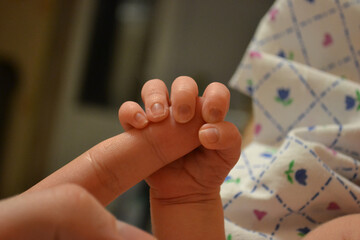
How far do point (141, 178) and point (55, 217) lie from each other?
0.42ft

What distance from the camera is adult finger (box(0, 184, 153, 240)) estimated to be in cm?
23

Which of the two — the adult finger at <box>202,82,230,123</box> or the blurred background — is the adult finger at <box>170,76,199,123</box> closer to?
the adult finger at <box>202,82,230,123</box>

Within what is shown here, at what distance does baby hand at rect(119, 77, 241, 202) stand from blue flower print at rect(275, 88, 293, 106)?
8.7 inches

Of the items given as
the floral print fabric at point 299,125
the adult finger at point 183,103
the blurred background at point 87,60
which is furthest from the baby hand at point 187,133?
the blurred background at point 87,60

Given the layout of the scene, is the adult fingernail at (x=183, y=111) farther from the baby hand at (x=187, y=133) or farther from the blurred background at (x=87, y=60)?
the blurred background at (x=87, y=60)

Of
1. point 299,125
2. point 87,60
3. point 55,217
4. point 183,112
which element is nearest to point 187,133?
point 183,112

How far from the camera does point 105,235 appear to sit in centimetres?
23

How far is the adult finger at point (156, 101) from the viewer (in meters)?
0.34

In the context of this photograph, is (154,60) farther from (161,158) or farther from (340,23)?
(161,158)

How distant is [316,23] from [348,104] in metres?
0.15

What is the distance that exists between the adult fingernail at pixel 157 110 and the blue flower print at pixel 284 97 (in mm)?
272

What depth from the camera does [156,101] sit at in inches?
13.4

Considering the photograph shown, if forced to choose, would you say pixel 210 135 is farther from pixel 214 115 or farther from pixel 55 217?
pixel 55 217

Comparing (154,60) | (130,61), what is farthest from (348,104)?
(130,61)
